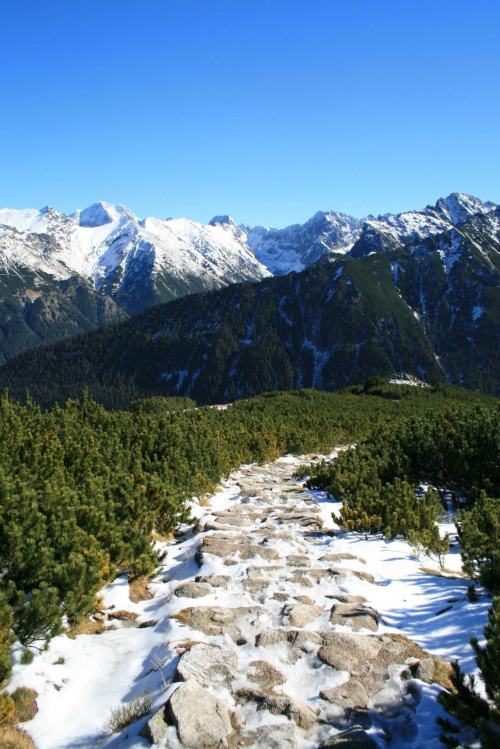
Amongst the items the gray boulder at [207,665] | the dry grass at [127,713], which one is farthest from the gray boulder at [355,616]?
the dry grass at [127,713]

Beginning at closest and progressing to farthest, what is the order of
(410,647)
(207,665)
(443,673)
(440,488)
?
(443,673) < (207,665) < (410,647) < (440,488)

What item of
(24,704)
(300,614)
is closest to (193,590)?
(300,614)

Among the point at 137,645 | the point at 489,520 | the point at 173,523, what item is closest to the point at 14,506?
the point at 137,645

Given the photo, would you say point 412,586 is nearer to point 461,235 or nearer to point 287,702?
point 287,702

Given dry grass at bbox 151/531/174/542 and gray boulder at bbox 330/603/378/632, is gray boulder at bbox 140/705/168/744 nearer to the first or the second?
gray boulder at bbox 330/603/378/632

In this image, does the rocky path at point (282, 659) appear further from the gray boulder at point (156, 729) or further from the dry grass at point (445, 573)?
the dry grass at point (445, 573)

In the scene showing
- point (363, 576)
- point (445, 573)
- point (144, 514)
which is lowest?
point (445, 573)

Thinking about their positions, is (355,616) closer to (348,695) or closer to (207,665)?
(348,695)
